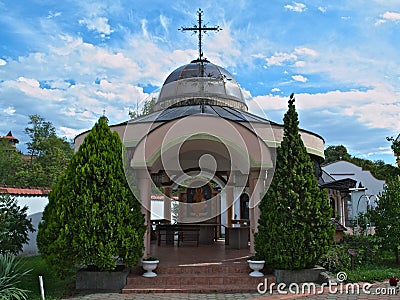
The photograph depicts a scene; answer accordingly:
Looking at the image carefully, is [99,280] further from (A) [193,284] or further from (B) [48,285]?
(A) [193,284]

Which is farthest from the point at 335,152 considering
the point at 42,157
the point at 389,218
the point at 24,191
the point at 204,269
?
the point at 204,269

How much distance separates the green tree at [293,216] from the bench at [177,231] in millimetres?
4821

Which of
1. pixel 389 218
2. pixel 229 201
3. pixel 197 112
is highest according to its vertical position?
pixel 197 112

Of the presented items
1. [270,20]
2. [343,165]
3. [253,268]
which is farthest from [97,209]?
[343,165]

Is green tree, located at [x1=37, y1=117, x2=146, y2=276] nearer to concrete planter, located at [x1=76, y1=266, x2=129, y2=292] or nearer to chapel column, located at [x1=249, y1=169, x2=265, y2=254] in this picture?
concrete planter, located at [x1=76, y1=266, x2=129, y2=292]

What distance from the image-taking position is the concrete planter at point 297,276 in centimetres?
803

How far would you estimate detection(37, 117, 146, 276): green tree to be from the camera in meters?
7.43

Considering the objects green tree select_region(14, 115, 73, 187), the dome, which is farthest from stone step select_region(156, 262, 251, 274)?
green tree select_region(14, 115, 73, 187)

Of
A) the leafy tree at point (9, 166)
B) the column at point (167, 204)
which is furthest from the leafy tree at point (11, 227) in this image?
the leafy tree at point (9, 166)

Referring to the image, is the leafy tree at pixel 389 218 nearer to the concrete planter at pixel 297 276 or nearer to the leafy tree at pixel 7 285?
the concrete planter at pixel 297 276

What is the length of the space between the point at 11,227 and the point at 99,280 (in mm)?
2293

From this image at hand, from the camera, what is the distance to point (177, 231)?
44.0 feet

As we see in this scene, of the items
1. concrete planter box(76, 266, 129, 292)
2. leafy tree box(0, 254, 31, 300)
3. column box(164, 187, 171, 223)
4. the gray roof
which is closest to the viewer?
leafy tree box(0, 254, 31, 300)

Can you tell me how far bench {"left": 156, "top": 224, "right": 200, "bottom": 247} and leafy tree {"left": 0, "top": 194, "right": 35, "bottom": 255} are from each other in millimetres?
5291
